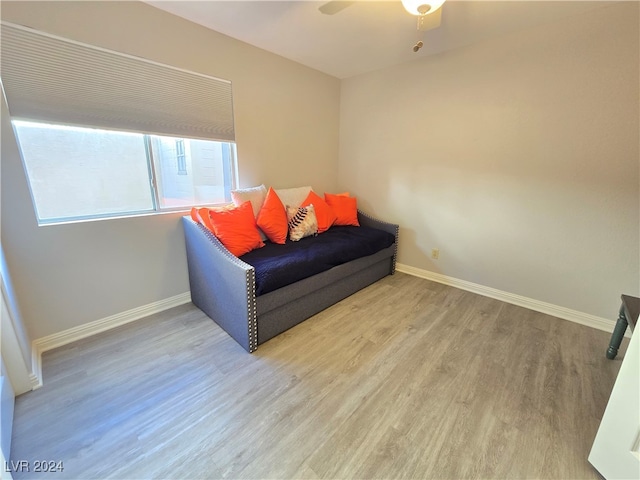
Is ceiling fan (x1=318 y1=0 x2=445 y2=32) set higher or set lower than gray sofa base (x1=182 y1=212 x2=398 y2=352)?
higher

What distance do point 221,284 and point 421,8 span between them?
2086mm

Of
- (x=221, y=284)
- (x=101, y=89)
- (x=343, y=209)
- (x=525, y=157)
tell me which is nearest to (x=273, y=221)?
(x=221, y=284)

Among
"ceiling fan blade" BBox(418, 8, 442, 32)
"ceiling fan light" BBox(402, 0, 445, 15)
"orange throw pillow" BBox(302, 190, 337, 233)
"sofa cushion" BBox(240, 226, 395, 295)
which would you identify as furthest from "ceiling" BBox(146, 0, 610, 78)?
"sofa cushion" BBox(240, 226, 395, 295)

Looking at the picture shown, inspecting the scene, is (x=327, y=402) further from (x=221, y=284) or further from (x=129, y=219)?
(x=129, y=219)

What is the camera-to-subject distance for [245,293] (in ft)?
5.95

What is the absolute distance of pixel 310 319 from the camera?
2320 millimetres

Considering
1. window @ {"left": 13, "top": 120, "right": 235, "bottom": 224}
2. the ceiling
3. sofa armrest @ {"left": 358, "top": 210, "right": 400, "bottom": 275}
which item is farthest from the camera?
sofa armrest @ {"left": 358, "top": 210, "right": 400, "bottom": 275}

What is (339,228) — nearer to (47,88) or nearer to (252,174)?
(252,174)

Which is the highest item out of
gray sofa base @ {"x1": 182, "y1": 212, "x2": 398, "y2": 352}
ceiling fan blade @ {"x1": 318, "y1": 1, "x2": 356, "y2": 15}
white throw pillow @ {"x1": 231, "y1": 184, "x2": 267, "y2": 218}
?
ceiling fan blade @ {"x1": 318, "y1": 1, "x2": 356, "y2": 15}

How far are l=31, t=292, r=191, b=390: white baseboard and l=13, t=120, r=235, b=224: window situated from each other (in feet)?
2.64

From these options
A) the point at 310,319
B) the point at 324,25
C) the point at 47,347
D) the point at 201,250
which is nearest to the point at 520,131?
the point at 324,25

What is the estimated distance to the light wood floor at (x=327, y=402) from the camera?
1.22 meters

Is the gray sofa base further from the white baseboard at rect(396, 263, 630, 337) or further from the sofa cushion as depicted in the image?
the white baseboard at rect(396, 263, 630, 337)

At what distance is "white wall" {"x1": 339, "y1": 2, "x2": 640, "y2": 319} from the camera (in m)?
2.01
